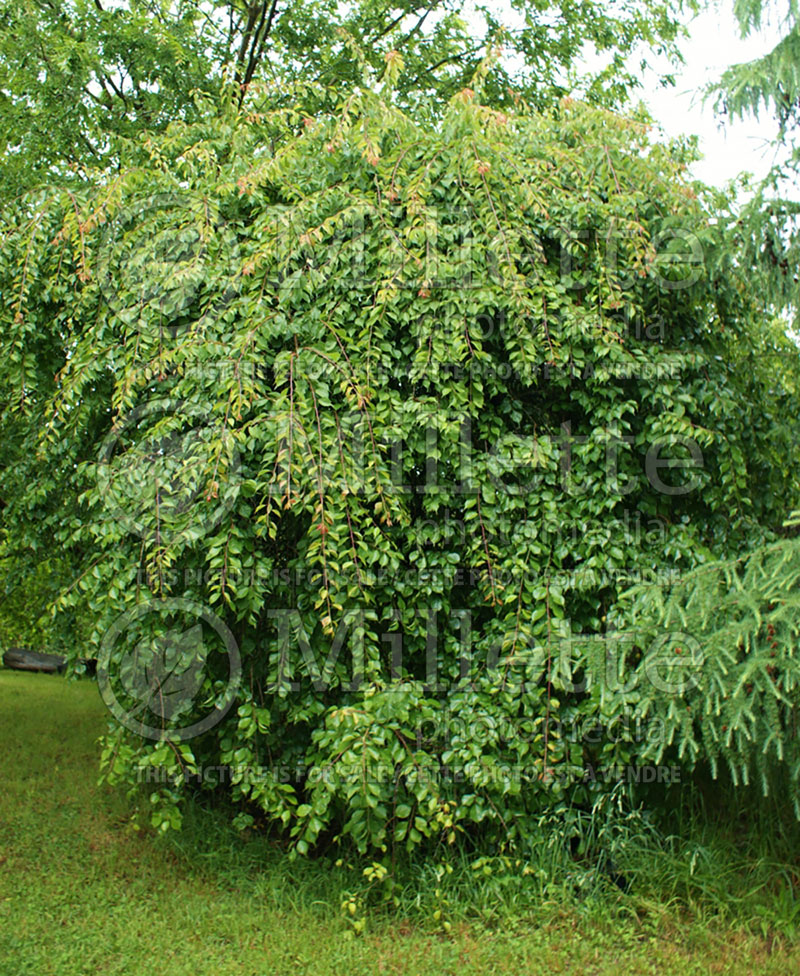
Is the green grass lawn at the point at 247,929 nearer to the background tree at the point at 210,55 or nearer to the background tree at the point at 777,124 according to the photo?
the background tree at the point at 777,124

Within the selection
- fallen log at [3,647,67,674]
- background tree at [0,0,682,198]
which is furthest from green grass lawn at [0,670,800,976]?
fallen log at [3,647,67,674]

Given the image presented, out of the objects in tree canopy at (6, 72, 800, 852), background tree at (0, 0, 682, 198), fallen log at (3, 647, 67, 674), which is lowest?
fallen log at (3, 647, 67, 674)

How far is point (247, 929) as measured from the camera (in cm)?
361

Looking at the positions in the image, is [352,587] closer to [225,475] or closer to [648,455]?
[225,475]

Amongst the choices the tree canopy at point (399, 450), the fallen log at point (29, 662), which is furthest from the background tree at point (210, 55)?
the fallen log at point (29, 662)

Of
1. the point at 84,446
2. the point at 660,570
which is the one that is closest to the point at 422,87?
the point at 84,446

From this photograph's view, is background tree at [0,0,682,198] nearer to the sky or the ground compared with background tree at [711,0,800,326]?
nearer to the sky

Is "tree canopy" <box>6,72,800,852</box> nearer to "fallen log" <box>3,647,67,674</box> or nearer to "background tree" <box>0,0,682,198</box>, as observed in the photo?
"background tree" <box>0,0,682,198</box>

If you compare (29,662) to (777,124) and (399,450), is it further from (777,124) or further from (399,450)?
(777,124)

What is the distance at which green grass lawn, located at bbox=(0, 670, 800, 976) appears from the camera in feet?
10.8

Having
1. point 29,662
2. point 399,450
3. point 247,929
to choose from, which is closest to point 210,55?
point 399,450

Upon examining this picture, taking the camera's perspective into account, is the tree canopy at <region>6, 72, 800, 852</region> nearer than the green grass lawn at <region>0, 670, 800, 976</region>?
No

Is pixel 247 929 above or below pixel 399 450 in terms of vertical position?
below

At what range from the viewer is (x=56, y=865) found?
4.28m
